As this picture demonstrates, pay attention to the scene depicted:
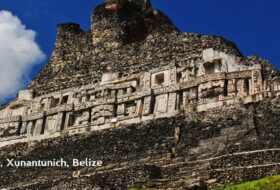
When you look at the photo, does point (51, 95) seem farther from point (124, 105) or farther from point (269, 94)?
point (269, 94)

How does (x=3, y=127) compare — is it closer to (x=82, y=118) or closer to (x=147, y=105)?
(x=82, y=118)

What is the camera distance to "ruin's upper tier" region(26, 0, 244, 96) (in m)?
24.6

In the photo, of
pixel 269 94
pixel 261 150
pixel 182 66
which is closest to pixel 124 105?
pixel 182 66

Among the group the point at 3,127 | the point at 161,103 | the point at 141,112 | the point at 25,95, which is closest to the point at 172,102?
the point at 161,103

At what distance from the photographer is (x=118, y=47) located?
27141mm

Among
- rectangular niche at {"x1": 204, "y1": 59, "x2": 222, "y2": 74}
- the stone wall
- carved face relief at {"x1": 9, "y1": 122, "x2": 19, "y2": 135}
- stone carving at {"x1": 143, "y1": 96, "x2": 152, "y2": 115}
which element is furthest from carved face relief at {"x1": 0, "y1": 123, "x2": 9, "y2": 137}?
rectangular niche at {"x1": 204, "y1": 59, "x2": 222, "y2": 74}

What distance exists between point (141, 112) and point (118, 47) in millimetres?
4955

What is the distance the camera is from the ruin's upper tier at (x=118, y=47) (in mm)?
24594

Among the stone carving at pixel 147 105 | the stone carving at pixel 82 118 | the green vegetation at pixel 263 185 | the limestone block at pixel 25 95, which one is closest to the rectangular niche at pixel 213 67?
the stone carving at pixel 147 105

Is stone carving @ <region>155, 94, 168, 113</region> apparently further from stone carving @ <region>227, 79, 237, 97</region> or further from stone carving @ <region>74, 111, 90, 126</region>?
stone carving @ <region>74, 111, 90, 126</region>

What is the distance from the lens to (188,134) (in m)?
20.6

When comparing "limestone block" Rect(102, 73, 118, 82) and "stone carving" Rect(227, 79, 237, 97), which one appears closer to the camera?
"stone carving" Rect(227, 79, 237, 97)

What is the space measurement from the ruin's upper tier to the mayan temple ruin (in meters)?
0.06

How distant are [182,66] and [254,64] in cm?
313
